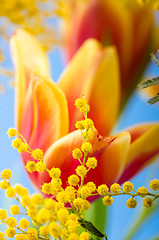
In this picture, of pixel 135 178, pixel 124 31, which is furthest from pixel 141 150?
pixel 124 31

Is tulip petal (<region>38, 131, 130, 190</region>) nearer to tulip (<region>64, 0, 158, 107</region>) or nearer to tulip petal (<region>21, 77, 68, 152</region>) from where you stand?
tulip petal (<region>21, 77, 68, 152</region>)

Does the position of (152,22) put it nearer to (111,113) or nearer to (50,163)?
(111,113)

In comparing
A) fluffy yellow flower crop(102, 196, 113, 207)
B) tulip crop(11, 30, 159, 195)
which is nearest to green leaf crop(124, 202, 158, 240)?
tulip crop(11, 30, 159, 195)

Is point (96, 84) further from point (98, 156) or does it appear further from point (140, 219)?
point (140, 219)

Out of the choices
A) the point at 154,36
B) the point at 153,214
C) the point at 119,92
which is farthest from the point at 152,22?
the point at 153,214

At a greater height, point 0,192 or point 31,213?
point 0,192

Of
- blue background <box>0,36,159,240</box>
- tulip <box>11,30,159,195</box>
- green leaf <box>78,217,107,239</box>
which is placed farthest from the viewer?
blue background <box>0,36,159,240</box>
